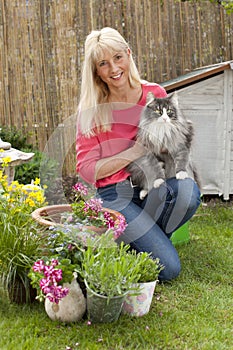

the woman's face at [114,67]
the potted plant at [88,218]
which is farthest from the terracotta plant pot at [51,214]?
the woman's face at [114,67]

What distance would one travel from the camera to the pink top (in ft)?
9.91

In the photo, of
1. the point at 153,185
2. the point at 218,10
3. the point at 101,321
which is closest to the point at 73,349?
the point at 101,321

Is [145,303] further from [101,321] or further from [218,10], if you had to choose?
[218,10]

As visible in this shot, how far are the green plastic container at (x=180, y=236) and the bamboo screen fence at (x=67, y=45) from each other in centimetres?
203

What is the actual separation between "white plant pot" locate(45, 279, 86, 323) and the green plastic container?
133 cm

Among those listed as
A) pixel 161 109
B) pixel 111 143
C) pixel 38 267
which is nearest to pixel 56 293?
pixel 38 267

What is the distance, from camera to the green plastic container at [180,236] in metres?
3.56

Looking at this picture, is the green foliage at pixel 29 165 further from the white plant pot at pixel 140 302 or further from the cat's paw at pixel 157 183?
the white plant pot at pixel 140 302

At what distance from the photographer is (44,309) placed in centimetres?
251

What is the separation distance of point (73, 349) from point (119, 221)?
2.33ft

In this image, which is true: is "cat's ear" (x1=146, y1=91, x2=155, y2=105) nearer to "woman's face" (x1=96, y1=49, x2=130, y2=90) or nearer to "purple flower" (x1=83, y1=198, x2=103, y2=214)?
"woman's face" (x1=96, y1=49, x2=130, y2=90)

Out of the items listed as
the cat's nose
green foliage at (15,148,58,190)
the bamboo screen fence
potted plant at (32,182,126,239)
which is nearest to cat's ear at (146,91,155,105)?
the cat's nose

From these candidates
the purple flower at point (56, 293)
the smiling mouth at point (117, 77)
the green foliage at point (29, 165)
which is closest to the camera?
the purple flower at point (56, 293)

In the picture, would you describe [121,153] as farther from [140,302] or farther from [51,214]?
[140,302]
